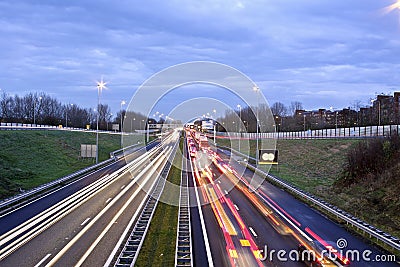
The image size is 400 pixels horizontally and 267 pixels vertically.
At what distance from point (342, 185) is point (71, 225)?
1127 inches

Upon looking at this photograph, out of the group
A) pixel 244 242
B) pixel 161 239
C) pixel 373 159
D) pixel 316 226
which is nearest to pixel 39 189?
pixel 161 239

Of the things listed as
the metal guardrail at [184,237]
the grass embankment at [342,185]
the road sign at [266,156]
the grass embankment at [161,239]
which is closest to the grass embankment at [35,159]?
the grass embankment at [161,239]

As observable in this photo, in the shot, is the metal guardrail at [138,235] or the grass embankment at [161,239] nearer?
the metal guardrail at [138,235]

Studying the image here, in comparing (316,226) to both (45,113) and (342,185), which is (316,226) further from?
(45,113)

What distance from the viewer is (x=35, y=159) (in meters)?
56.3

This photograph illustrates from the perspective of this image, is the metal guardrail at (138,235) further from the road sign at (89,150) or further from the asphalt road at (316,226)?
the road sign at (89,150)

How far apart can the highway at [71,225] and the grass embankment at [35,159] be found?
5.65 meters

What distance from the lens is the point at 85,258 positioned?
1919cm

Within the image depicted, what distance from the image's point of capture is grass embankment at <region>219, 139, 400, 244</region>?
92.0ft

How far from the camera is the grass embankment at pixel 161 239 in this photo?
63.0 feet

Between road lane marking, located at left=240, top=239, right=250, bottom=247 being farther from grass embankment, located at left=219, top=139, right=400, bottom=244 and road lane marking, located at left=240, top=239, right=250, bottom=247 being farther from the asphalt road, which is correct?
grass embankment, located at left=219, top=139, right=400, bottom=244

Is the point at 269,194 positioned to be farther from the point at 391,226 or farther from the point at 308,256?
the point at 308,256

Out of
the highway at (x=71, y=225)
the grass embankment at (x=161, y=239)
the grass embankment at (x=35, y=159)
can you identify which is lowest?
the grass embankment at (x=161, y=239)

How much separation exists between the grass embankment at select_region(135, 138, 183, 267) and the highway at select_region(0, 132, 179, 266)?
1.98m
